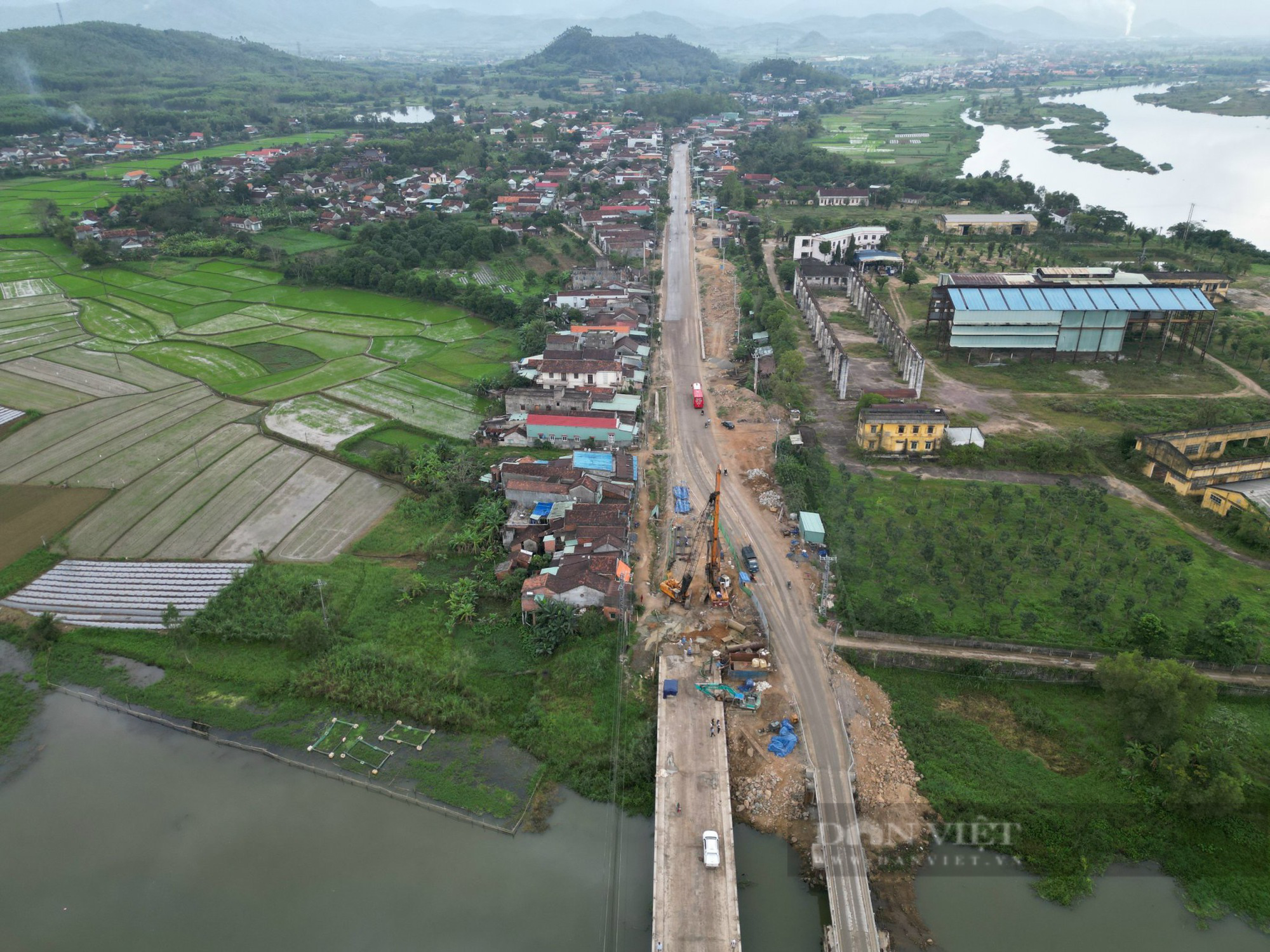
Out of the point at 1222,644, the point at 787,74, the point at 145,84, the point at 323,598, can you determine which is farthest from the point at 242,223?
the point at 787,74

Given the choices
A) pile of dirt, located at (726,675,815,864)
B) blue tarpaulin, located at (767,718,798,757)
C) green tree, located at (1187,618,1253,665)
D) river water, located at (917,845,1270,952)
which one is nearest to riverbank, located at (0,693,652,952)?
pile of dirt, located at (726,675,815,864)

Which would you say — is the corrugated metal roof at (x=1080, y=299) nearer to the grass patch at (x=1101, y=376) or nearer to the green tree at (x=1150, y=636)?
the grass patch at (x=1101, y=376)

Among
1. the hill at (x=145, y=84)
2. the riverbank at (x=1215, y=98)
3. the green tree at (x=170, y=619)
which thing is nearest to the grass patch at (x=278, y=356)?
the green tree at (x=170, y=619)

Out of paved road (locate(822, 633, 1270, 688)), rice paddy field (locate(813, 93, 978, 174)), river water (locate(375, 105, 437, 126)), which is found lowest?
paved road (locate(822, 633, 1270, 688))

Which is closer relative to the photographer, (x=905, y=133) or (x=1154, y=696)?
(x=1154, y=696)

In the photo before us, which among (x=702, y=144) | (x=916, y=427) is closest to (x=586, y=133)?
(x=702, y=144)

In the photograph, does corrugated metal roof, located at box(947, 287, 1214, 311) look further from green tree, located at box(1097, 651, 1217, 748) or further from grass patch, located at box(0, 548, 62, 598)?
grass patch, located at box(0, 548, 62, 598)

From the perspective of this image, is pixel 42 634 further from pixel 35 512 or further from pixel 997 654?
pixel 997 654
